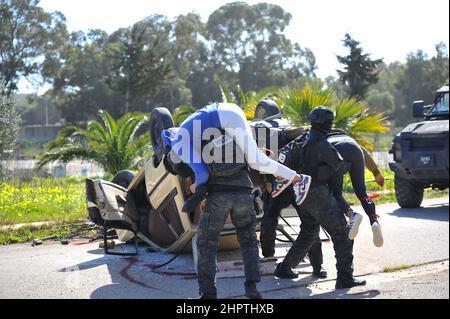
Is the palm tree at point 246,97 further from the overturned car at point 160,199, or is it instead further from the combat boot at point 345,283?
the combat boot at point 345,283

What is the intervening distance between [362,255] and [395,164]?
520cm

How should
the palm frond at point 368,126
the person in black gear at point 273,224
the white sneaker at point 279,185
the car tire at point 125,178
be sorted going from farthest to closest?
the palm frond at point 368,126
the car tire at point 125,178
the person in black gear at point 273,224
the white sneaker at point 279,185

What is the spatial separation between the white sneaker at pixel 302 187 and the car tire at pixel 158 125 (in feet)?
7.17

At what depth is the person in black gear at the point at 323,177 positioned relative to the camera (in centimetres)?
606

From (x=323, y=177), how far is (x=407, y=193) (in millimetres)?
6916

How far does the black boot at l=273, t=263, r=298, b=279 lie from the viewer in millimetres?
6605

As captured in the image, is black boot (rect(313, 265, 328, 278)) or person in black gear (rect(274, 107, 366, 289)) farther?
black boot (rect(313, 265, 328, 278))

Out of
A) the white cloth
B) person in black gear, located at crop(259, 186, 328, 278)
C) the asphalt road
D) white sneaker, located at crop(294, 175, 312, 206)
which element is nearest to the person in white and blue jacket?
the white cloth

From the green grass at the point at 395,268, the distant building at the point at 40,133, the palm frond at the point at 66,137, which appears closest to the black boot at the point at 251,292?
the green grass at the point at 395,268

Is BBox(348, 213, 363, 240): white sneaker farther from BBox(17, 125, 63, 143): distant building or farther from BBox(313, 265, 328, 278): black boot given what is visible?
BBox(17, 125, 63, 143): distant building

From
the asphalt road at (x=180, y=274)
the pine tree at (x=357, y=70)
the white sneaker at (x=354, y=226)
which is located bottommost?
the asphalt road at (x=180, y=274)

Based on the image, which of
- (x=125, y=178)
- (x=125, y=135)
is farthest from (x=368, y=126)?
(x=125, y=178)

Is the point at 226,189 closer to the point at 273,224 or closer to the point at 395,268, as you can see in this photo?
the point at 273,224

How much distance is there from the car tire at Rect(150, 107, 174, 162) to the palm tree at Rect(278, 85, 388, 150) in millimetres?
6454
